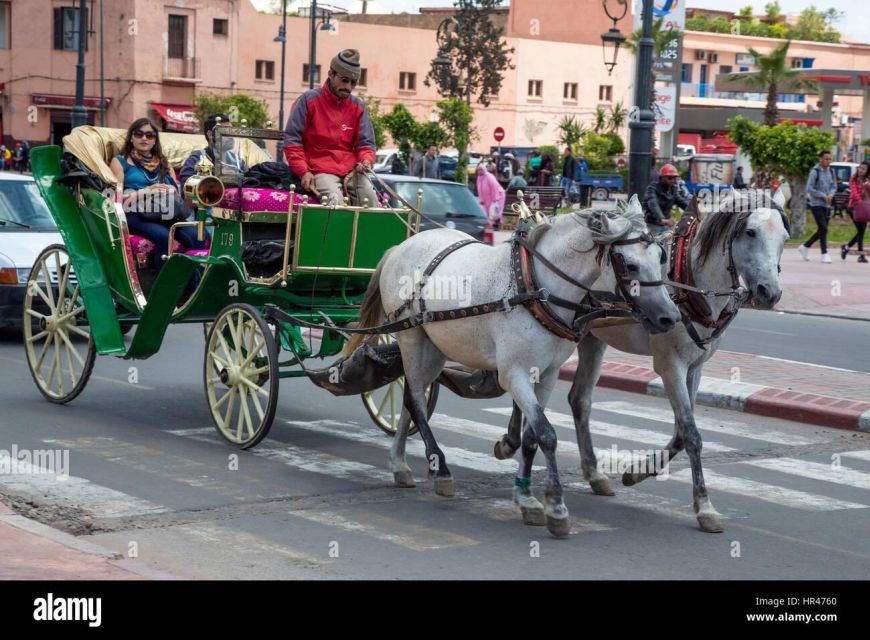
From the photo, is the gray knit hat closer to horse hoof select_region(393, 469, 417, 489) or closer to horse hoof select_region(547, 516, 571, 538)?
horse hoof select_region(393, 469, 417, 489)

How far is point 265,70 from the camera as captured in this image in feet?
202

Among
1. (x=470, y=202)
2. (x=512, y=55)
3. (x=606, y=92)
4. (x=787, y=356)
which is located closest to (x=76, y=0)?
(x=512, y=55)

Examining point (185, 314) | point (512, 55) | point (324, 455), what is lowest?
point (324, 455)

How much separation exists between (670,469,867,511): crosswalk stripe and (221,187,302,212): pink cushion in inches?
125

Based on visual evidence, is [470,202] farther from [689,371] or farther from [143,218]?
[689,371]

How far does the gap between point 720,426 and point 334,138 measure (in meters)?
3.71

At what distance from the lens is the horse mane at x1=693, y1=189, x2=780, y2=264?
7.43 metres

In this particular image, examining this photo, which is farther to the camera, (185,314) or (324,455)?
(185,314)

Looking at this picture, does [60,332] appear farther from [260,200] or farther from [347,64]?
[347,64]

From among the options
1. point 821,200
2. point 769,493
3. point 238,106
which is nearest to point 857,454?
point 769,493

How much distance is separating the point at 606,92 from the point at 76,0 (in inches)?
1218

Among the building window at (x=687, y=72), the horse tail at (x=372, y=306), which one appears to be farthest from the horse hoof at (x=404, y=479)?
the building window at (x=687, y=72)

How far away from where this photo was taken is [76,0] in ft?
181

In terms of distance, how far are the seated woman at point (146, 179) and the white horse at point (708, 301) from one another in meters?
3.81
